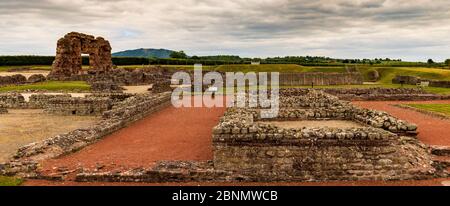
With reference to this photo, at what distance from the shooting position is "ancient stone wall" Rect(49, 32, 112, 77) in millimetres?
49625

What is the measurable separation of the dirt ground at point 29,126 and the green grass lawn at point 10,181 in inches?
96.1

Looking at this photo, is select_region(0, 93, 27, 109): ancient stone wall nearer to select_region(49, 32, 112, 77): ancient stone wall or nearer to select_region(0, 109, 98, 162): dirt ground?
select_region(0, 109, 98, 162): dirt ground

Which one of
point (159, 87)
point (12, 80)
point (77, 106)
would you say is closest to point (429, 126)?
point (77, 106)

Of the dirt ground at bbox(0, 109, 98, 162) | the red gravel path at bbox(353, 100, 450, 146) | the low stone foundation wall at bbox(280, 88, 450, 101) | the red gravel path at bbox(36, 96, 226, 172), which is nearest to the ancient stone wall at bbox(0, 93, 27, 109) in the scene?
the dirt ground at bbox(0, 109, 98, 162)

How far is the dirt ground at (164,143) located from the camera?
477 inches

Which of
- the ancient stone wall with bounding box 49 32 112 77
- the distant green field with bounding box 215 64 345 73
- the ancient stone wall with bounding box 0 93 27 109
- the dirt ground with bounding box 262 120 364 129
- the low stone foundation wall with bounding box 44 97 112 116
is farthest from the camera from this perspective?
the distant green field with bounding box 215 64 345 73

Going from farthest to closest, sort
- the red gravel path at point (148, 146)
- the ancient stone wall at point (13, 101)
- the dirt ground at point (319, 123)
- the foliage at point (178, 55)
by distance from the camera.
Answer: the foliage at point (178, 55)
the ancient stone wall at point (13, 101)
the dirt ground at point (319, 123)
the red gravel path at point (148, 146)

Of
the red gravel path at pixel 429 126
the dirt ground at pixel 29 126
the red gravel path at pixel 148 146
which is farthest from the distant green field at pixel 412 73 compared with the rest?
the dirt ground at pixel 29 126

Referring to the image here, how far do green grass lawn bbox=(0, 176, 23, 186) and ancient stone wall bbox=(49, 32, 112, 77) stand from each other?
130 feet

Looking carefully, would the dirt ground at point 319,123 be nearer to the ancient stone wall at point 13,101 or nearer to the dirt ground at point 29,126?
the dirt ground at point 29,126

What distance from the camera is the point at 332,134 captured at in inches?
438

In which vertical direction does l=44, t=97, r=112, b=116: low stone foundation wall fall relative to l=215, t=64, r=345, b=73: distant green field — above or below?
below

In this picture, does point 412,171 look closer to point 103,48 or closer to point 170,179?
point 170,179
